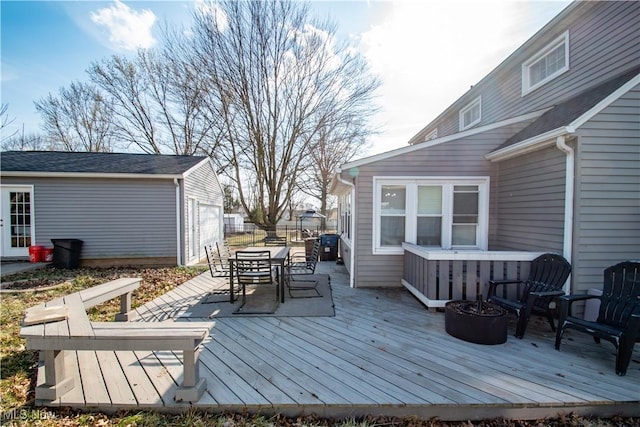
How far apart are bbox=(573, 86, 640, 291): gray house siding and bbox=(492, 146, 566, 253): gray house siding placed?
0.25 m

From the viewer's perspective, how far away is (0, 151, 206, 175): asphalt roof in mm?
8453

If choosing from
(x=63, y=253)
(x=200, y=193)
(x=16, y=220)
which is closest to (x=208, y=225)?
(x=200, y=193)

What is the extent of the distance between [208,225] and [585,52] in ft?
38.6

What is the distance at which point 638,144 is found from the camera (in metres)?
3.80

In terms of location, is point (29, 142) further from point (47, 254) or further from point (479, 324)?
point (479, 324)

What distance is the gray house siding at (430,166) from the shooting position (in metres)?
5.52

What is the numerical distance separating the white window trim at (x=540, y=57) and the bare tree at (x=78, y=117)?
21.8 metres

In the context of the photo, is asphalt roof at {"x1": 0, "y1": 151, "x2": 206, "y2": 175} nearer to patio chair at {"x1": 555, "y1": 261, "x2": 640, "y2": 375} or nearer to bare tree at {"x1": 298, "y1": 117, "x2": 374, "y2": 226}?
bare tree at {"x1": 298, "y1": 117, "x2": 374, "y2": 226}

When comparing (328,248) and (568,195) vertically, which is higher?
(568,195)

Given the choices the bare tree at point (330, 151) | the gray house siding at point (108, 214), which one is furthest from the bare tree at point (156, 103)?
the gray house siding at point (108, 214)

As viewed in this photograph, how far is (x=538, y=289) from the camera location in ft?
12.8

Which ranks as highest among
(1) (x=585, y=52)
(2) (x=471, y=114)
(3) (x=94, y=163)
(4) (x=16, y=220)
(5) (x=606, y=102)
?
(2) (x=471, y=114)

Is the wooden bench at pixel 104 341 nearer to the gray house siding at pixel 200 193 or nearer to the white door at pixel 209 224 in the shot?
the gray house siding at pixel 200 193

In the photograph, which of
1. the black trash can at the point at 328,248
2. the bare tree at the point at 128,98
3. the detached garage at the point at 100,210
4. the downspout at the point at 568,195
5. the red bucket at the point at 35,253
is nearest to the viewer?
the downspout at the point at 568,195
